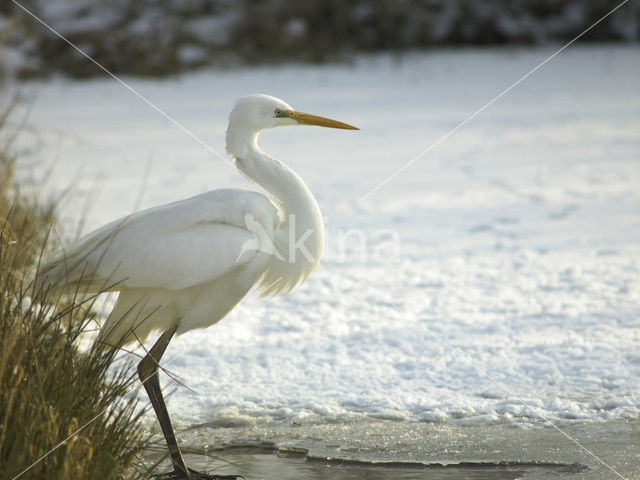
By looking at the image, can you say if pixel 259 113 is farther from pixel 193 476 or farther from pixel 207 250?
pixel 193 476

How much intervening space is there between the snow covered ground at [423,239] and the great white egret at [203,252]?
349 millimetres

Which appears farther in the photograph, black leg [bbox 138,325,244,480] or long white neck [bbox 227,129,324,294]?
long white neck [bbox 227,129,324,294]

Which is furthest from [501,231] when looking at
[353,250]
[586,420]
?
[586,420]

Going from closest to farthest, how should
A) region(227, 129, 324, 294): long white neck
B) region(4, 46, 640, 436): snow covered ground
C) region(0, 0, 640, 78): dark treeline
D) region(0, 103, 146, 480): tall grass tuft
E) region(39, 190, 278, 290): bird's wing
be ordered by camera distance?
region(0, 103, 146, 480): tall grass tuft, region(39, 190, 278, 290): bird's wing, region(227, 129, 324, 294): long white neck, region(4, 46, 640, 436): snow covered ground, region(0, 0, 640, 78): dark treeline

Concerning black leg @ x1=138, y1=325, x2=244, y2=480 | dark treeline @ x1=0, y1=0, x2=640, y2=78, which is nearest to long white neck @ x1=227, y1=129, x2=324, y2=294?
black leg @ x1=138, y1=325, x2=244, y2=480

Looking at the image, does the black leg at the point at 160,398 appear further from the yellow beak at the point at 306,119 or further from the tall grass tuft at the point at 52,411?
the yellow beak at the point at 306,119

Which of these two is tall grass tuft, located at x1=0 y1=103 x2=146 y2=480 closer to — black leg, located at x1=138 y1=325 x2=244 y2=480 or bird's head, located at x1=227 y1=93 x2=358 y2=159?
black leg, located at x1=138 y1=325 x2=244 y2=480

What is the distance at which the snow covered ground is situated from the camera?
389 centimetres

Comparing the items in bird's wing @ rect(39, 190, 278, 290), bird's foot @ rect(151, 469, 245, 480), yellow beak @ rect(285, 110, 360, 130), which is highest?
yellow beak @ rect(285, 110, 360, 130)

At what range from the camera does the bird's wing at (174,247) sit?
334 centimetres

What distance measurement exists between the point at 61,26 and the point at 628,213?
522 inches

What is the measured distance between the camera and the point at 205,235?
337 cm

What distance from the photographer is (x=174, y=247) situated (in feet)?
11.0

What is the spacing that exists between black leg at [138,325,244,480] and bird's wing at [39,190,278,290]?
294 millimetres
